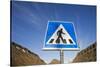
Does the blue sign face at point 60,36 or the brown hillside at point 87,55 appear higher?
the blue sign face at point 60,36

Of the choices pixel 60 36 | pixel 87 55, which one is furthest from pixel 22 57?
pixel 87 55

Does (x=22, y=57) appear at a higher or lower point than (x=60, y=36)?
lower

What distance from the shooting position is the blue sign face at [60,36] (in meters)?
1.89

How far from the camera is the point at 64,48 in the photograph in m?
1.92

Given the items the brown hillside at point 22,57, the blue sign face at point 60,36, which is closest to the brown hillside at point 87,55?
the blue sign face at point 60,36

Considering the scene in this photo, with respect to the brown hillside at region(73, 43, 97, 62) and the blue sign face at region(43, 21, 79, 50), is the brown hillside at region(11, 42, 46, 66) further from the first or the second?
the brown hillside at region(73, 43, 97, 62)

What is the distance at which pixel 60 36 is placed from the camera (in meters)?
1.91

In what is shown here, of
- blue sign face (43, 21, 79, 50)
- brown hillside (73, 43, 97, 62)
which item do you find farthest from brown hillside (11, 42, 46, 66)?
brown hillside (73, 43, 97, 62)

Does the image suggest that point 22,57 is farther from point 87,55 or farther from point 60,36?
point 87,55

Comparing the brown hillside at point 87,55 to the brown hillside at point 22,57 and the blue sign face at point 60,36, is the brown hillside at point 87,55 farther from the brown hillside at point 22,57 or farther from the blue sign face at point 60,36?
the brown hillside at point 22,57

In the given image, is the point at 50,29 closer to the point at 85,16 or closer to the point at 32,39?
the point at 32,39

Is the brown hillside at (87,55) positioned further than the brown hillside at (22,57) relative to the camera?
Yes

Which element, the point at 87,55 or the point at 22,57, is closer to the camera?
the point at 22,57
